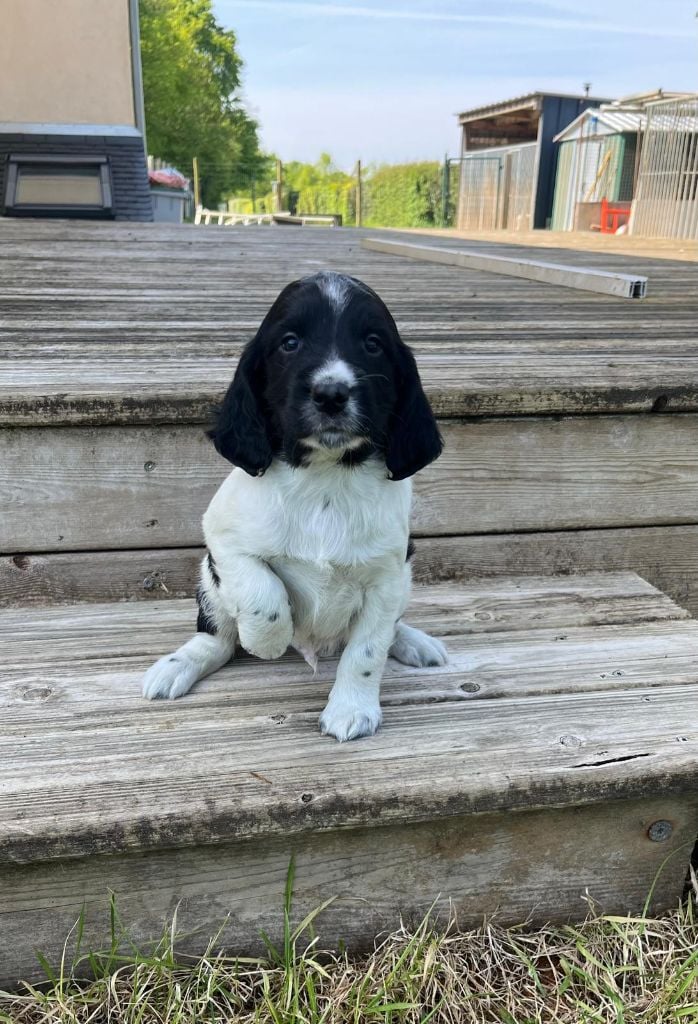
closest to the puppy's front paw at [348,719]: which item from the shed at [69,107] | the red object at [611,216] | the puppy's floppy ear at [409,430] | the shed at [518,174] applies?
the puppy's floppy ear at [409,430]

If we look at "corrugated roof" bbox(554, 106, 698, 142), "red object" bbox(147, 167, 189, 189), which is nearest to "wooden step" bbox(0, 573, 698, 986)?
"corrugated roof" bbox(554, 106, 698, 142)

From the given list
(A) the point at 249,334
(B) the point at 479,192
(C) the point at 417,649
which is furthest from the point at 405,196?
A: (C) the point at 417,649

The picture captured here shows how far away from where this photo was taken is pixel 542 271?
17.8ft

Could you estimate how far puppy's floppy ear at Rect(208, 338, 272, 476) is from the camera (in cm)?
165

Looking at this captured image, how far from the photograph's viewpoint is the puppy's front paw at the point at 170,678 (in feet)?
6.05

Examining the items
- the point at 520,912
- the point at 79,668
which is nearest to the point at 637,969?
the point at 520,912

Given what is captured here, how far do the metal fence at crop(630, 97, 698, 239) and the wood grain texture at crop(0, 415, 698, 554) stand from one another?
13.7 m

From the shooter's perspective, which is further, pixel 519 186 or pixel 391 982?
pixel 519 186

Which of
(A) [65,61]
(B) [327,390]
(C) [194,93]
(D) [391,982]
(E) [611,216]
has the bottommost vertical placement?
(D) [391,982]

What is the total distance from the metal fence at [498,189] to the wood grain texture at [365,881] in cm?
2400

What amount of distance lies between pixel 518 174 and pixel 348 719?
85.3 ft

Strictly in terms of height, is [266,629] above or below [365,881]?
above

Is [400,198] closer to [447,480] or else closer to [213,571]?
[447,480]

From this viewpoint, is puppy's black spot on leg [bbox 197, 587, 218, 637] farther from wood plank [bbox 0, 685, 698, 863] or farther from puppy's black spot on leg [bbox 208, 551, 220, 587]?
wood plank [bbox 0, 685, 698, 863]
